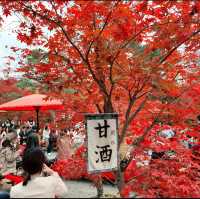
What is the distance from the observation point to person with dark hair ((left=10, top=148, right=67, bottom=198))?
3.80 metres

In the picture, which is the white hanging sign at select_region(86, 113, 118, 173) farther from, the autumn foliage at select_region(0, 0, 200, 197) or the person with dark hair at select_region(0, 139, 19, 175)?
the person with dark hair at select_region(0, 139, 19, 175)

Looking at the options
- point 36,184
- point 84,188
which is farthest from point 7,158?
point 36,184

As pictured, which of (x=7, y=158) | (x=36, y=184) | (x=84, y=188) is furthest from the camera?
(x=84, y=188)

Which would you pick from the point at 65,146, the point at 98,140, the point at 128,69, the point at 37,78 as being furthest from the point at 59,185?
the point at 65,146

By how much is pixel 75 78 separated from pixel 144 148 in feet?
4.85

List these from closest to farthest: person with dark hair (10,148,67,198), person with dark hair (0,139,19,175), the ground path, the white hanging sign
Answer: person with dark hair (10,148,67,198) → the white hanging sign → the ground path → person with dark hair (0,139,19,175)

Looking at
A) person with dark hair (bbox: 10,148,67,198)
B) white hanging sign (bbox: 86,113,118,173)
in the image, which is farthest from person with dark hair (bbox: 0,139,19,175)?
person with dark hair (bbox: 10,148,67,198)

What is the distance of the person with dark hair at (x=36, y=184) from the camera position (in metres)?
3.80

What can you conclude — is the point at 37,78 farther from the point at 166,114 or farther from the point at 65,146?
the point at 65,146

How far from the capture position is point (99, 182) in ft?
Result: 21.4

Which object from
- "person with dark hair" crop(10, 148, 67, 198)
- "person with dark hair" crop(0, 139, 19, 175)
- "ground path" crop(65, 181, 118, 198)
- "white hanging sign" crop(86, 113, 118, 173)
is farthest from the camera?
"person with dark hair" crop(0, 139, 19, 175)

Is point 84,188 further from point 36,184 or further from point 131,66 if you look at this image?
point 36,184

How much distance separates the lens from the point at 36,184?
3.82 meters

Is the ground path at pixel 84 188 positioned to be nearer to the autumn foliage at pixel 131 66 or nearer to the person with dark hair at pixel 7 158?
the person with dark hair at pixel 7 158
